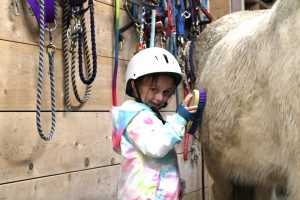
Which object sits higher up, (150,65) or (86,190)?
(150,65)

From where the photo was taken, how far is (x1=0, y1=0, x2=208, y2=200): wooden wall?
1385 mm

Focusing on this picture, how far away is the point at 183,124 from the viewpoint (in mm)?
1237

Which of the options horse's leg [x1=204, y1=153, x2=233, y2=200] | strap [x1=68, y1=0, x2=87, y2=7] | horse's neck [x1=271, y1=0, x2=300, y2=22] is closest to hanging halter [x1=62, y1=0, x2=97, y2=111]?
strap [x1=68, y1=0, x2=87, y2=7]

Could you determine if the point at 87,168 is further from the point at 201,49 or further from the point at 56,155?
the point at 201,49

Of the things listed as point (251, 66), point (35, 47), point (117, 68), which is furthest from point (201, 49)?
point (35, 47)

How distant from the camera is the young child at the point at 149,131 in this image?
1224 mm

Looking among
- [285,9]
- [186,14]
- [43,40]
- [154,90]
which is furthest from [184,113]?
[186,14]

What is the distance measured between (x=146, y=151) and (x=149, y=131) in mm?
62

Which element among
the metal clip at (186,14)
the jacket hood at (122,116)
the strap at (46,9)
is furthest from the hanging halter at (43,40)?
the metal clip at (186,14)

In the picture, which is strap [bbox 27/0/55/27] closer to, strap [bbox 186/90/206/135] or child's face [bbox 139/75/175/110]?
child's face [bbox 139/75/175/110]

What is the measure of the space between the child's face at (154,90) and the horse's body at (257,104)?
0.67 ft

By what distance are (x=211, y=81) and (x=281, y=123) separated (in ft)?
1.39

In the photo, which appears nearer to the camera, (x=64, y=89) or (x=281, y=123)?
(x=281, y=123)

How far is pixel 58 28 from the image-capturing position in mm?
1583
